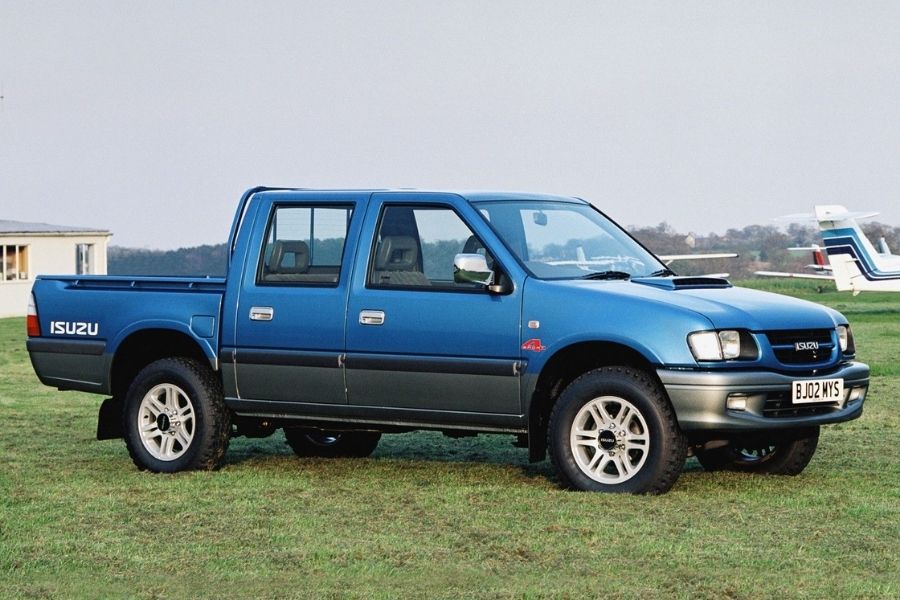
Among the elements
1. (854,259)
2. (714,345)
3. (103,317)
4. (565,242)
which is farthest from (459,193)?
(854,259)

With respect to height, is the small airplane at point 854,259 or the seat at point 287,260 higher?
the seat at point 287,260

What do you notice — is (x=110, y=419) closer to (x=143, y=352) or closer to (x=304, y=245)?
(x=143, y=352)

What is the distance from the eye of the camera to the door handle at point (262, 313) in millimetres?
10094

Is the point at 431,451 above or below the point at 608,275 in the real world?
below

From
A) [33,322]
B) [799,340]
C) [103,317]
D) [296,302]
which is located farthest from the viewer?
[33,322]

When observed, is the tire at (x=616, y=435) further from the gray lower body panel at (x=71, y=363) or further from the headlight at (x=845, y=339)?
the gray lower body panel at (x=71, y=363)

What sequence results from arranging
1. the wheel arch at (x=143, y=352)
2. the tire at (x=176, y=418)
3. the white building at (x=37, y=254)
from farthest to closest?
the white building at (x=37, y=254) < the wheel arch at (x=143, y=352) < the tire at (x=176, y=418)

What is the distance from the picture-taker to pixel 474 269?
9.20 metres

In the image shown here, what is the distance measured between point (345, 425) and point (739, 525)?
2.96 metres

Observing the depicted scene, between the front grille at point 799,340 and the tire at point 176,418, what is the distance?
373 centimetres

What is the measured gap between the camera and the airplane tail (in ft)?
164

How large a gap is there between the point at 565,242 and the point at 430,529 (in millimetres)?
2603

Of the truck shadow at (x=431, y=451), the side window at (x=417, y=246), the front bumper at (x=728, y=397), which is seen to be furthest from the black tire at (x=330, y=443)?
the front bumper at (x=728, y=397)

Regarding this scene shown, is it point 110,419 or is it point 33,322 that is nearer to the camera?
point 110,419
